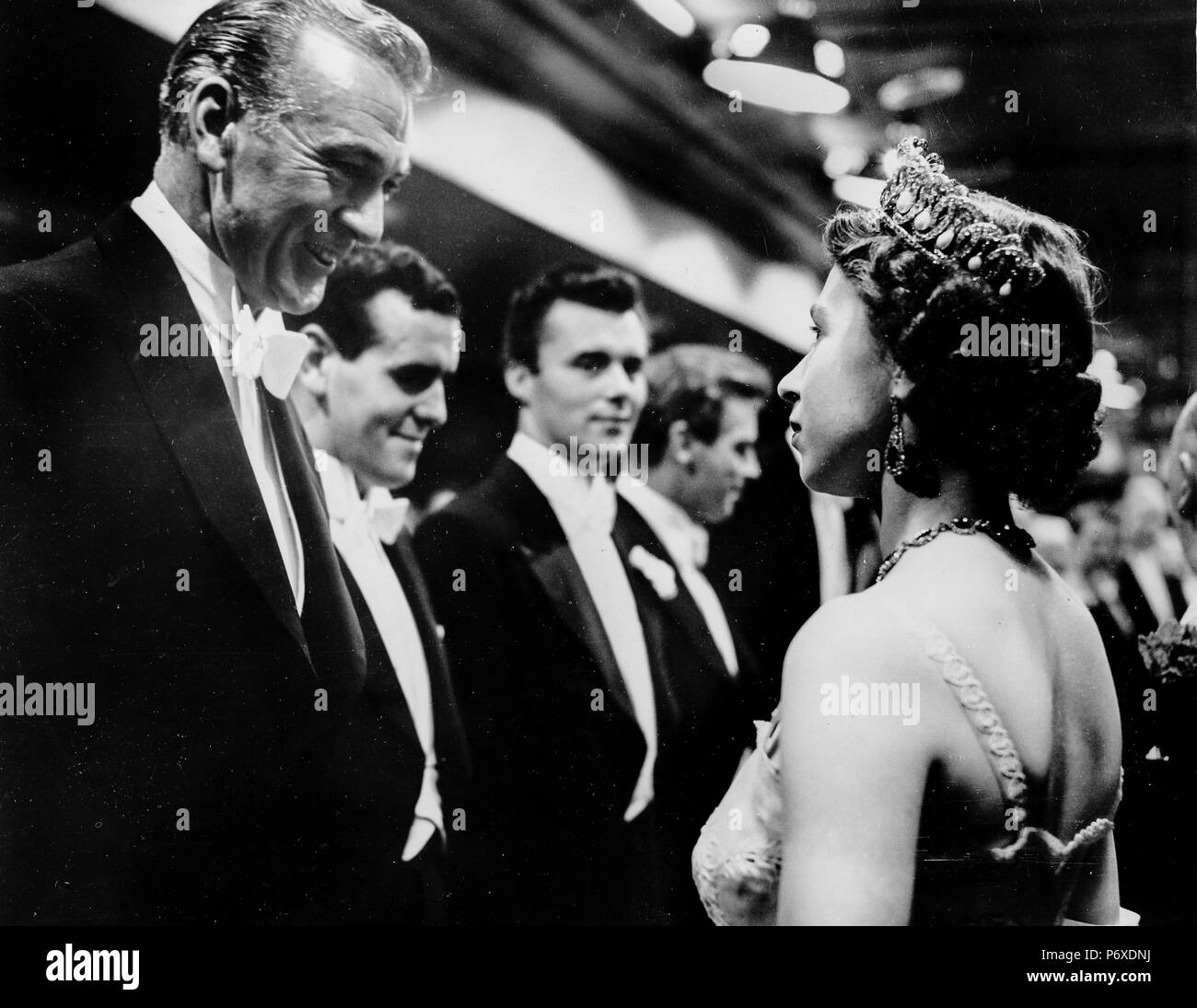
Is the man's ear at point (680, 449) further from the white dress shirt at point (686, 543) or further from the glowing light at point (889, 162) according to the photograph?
the glowing light at point (889, 162)

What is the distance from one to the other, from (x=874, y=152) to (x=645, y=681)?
1.35 m

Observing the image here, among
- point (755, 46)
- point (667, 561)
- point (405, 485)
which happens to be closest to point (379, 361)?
point (405, 485)

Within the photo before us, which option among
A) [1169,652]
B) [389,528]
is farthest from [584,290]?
[1169,652]

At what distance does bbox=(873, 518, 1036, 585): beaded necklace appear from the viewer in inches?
86.2

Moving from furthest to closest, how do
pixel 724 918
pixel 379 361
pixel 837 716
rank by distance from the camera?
1. pixel 379 361
2. pixel 724 918
3. pixel 837 716

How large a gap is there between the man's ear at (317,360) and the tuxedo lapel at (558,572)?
0.45m

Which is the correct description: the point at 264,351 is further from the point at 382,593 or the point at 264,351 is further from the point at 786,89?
the point at 786,89

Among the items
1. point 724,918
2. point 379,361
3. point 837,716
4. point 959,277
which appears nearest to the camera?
point 837,716

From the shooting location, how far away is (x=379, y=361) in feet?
8.20

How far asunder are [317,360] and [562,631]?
0.85 metres

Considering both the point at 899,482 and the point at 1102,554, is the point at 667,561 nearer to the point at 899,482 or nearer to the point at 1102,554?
the point at 899,482

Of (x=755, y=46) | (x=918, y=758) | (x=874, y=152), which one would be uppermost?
(x=755, y=46)

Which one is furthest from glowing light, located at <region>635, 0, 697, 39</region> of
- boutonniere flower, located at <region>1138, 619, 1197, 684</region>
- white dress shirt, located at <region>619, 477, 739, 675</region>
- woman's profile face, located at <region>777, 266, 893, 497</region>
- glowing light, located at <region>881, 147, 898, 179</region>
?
boutonniere flower, located at <region>1138, 619, 1197, 684</region>

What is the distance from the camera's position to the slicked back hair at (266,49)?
246 centimetres
